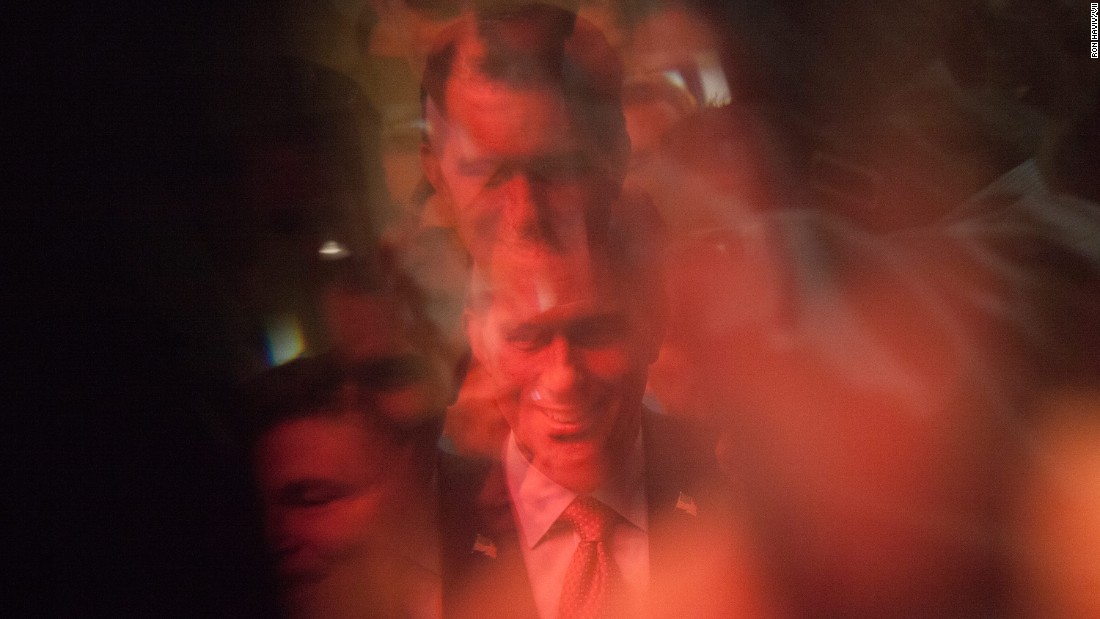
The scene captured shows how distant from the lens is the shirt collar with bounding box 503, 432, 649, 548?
1.01 m

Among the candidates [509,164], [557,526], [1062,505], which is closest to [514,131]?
[509,164]

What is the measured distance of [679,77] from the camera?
1047mm

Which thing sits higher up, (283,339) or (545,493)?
(283,339)

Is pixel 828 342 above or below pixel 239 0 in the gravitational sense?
below

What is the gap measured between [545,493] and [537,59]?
59cm

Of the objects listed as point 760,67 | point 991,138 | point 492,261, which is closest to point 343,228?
point 492,261

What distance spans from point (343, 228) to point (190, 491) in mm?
430

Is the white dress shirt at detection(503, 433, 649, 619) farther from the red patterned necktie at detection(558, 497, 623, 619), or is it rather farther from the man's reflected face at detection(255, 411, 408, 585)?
the man's reflected face at detection(255, 411, 408, 585)

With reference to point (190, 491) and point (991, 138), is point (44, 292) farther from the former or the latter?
point (991, 138)

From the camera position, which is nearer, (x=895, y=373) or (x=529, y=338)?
(x=529, y=338)

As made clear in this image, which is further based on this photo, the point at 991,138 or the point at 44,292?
the point at 991,138

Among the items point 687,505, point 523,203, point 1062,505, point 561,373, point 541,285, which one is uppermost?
point 523,203

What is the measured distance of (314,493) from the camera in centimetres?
101

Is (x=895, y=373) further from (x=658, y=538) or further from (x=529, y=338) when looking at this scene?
(x=529, y=338)
